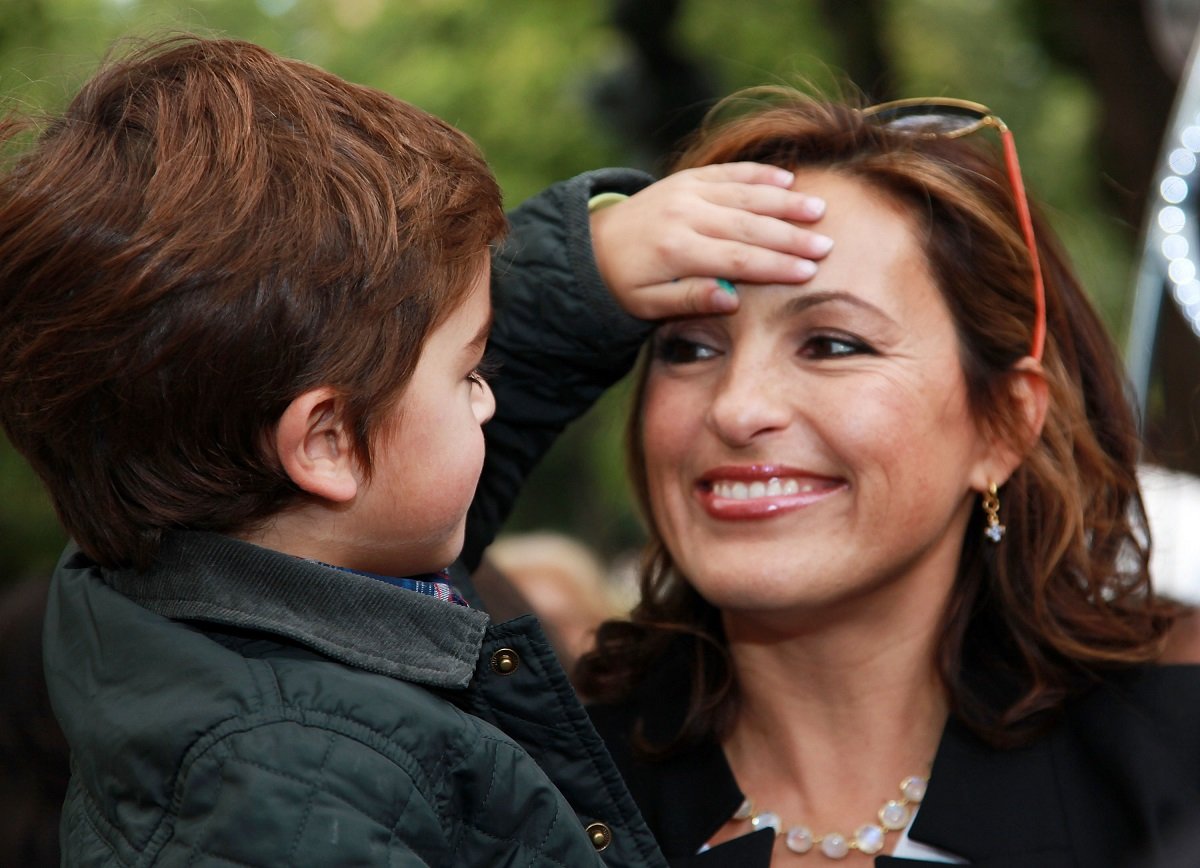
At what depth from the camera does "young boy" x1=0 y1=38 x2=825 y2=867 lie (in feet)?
5.54

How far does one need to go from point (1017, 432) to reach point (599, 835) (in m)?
1.26

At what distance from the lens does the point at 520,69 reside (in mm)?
11773

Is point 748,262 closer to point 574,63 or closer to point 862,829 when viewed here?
point 862,829

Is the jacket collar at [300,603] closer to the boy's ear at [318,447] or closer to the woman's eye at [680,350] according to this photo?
the boy's ear at [318,447]

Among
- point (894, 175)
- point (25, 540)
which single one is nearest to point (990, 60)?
point (25, 540)

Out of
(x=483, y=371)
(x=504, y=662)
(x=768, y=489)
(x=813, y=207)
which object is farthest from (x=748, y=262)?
(x=504, y=662)

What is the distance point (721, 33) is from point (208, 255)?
969 centimetres

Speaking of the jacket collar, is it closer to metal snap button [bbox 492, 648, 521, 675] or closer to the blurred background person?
metal snap button [bbox 492, 648, 521, 675]

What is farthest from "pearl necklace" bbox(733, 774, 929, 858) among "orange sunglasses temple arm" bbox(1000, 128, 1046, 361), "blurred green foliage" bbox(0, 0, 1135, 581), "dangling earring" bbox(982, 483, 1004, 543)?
"blurred green foliage" bbox(0, 0, 1135, 581)

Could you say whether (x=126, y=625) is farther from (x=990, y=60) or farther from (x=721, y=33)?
(x=990, y=60)

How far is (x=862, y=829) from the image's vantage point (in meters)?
2.66

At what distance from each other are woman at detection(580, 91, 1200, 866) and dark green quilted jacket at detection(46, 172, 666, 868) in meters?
0.69

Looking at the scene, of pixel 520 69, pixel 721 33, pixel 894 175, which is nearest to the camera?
pixel 894 175

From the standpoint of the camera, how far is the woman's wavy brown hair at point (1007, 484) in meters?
2.78
